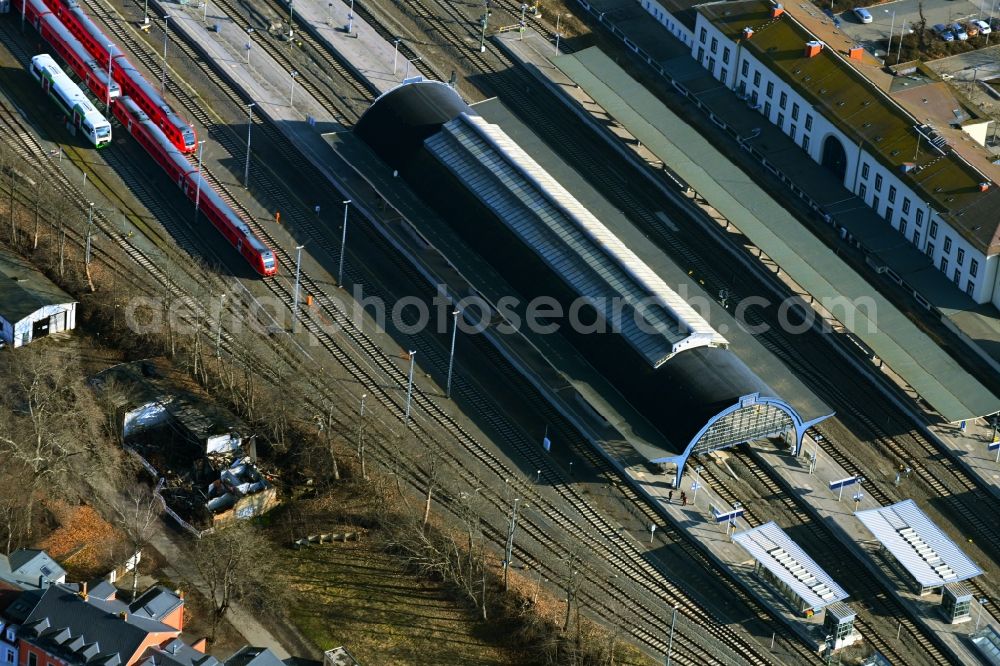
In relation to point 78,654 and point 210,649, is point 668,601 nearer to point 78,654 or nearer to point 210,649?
point 210,649

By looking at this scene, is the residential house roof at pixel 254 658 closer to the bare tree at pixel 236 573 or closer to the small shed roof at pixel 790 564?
the bare tree at pixel 236 573

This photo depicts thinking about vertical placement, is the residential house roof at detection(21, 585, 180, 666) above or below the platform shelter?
below

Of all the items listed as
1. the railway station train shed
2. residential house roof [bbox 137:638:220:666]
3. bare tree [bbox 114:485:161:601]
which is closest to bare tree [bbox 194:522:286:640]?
bare tree [bbox 114:485:161:601]

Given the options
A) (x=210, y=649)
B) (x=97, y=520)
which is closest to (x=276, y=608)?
(x=210, y=649)

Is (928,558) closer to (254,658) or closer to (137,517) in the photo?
(254,658)

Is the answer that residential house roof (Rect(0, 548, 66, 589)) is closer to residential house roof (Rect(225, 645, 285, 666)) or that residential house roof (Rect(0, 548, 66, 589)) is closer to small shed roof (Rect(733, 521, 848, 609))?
residential house roof (Rect(225, 645, 285, 666))
